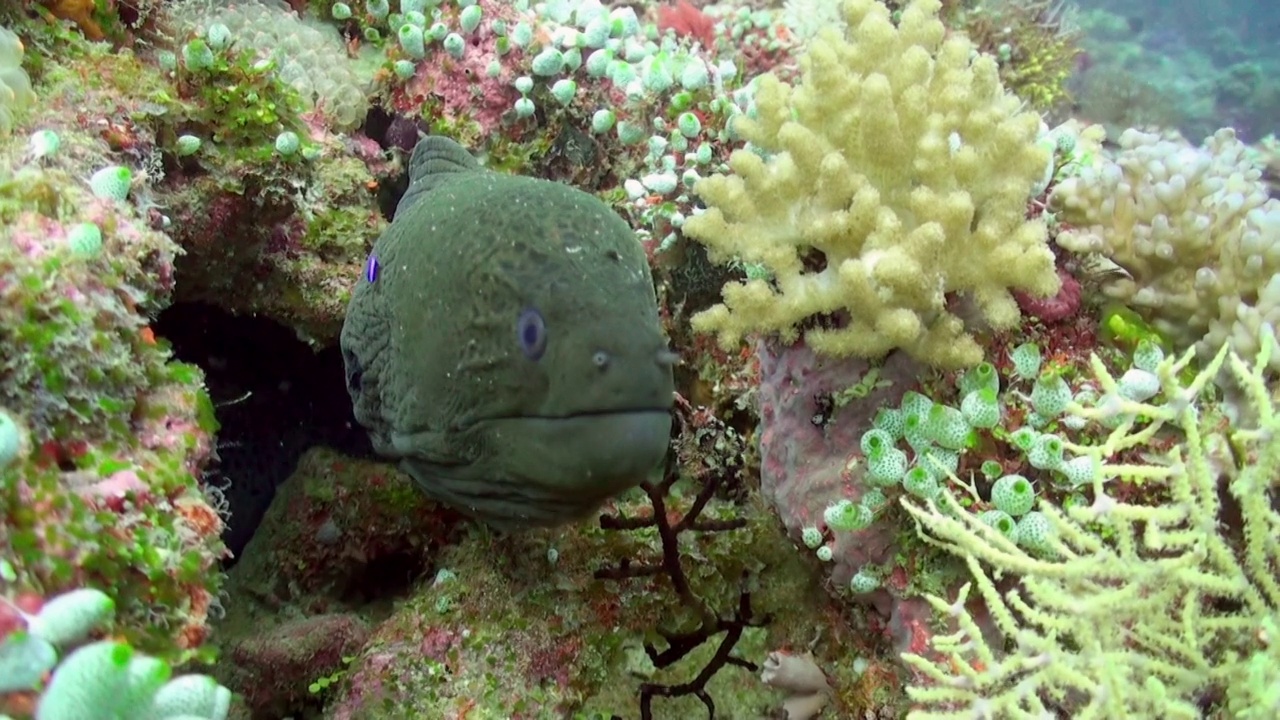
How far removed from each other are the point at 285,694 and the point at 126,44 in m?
2.88

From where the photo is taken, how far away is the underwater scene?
6.11ft

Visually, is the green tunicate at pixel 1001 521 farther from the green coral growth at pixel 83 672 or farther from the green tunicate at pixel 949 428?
the green coral growth at pixel 83 672

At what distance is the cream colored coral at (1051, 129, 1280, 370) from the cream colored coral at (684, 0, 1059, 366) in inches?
11.0

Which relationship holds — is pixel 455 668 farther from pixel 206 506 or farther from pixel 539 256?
pixel 539 256

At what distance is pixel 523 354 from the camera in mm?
2164

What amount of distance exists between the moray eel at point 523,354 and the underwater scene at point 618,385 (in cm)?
1

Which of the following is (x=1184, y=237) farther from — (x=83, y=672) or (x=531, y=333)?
(x=83, y=672)

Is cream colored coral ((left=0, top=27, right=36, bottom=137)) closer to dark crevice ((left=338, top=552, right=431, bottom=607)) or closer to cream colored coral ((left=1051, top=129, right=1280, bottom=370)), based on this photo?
dark crevice ((left=338, top=552, right=431, bottom=607))

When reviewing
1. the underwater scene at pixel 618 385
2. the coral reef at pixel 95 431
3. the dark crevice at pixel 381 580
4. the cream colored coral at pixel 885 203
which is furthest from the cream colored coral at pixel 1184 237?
the dark crevice at pixel 381 580

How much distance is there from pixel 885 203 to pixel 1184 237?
3.12 feet

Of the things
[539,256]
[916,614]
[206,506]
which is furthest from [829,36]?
[206,506]

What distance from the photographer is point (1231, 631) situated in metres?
1.97

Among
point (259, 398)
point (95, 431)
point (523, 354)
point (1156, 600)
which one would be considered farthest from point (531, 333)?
point (259, 398)

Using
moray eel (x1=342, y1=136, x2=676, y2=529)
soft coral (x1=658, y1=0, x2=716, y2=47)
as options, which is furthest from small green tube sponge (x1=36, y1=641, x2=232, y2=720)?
soft coral (x1=658, y1=0, x2=716, y2=47)
